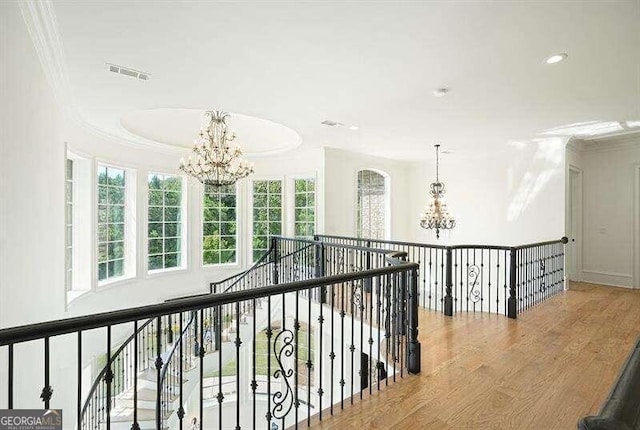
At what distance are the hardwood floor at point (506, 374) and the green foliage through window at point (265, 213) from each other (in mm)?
4844

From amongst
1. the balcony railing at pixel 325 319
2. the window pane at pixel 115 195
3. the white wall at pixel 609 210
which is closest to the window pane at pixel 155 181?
the window pane at pixel 115 195

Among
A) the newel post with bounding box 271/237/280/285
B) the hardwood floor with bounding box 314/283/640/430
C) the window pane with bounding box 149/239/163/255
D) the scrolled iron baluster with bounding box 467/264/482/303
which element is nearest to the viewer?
the hardwood floor with bounding box 314/283/640/430

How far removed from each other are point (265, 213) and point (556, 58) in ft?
22.1

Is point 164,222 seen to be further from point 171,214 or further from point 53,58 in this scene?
point 53,58

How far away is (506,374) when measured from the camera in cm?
314

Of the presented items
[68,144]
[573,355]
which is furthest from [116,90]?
[573,355]

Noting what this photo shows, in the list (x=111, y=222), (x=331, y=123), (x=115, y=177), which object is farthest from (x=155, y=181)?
(x=331, y=123)

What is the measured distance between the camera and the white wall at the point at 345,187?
762 centimetres

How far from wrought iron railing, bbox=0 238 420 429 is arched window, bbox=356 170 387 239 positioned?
1532 mm

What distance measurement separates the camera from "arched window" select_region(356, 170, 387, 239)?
8672 millimetres

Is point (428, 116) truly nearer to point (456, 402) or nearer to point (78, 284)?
point (456, 402)

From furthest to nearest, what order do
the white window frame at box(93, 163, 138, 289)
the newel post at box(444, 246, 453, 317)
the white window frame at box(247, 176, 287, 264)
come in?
the white window frame at box(247, 176, 287, 264) → the white window frame at box(93, 163, 138, 289) → the newel post at box(444, 246, 453, 317)

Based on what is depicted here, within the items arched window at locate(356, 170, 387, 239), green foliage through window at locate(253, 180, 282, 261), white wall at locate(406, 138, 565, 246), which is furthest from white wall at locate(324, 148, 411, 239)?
green foliage through window at locate(253, 180, 282, 261)

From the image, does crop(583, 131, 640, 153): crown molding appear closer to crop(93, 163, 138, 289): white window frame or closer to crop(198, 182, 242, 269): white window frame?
crop(198, 182, 242, 269): white window frame
